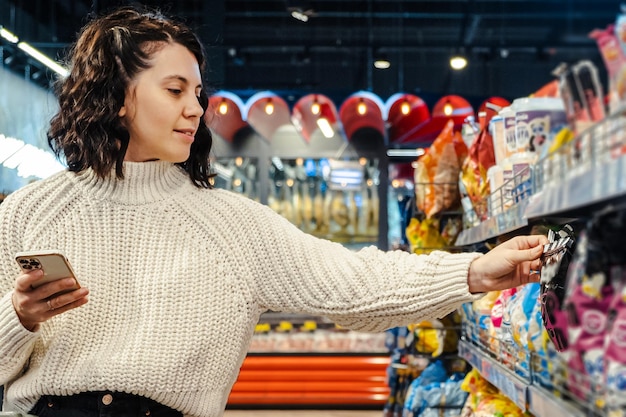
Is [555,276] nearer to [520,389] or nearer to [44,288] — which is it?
[520,389]

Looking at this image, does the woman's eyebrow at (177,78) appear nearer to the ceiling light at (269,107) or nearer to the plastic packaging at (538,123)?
the plastic packaging at (538,123)

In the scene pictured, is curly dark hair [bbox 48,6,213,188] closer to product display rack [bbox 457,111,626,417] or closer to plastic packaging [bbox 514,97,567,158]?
plastic packaging [bbox 514,97,567,158]

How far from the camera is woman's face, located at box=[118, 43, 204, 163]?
1756 mm

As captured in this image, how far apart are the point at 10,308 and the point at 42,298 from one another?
4.8 inches

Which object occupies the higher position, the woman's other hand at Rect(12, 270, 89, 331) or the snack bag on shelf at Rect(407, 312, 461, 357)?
the woman's other hand at Rect(12, 270, 89, 331)

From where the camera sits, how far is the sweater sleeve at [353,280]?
63.8 inches

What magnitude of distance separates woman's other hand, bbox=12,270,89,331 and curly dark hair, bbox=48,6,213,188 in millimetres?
360

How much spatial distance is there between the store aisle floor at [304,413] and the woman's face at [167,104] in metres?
4.42

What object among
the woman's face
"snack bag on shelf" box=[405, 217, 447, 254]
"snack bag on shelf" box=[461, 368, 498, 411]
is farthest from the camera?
"snack bag on shelf" box=[405, 217, 447, 254]

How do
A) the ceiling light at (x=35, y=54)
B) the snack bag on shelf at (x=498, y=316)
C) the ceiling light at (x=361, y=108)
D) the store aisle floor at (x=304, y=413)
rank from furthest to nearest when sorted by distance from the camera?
the ceiling light at (x=361, y=108) → the store aisle floor at (x=304, y=413) → the ceiling light at (x=35, y=54) → the snack bag on shelf at (x=498, y=316)

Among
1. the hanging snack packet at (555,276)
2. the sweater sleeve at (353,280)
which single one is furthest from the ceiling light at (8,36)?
the hanging snack packet at (555,276)

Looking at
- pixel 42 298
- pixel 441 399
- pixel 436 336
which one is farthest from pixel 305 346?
pixel 42 298

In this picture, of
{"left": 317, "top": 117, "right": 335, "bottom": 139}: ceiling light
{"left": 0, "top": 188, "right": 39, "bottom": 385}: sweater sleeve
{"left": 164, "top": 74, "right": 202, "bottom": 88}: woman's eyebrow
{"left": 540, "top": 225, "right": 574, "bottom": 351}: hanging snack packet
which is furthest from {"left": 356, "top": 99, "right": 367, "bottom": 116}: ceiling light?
{"left": 540, "top": 225, "right": 574, "bottom": 351}: hanging snack packet

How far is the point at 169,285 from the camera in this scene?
1748 millimetres
